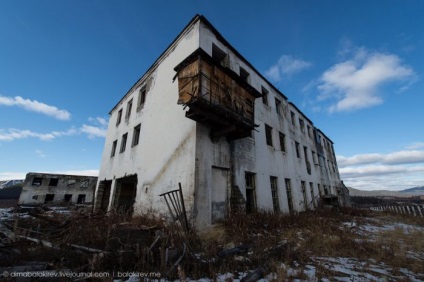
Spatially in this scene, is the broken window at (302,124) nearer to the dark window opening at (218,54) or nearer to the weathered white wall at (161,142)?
the dark window opening at (218,54)

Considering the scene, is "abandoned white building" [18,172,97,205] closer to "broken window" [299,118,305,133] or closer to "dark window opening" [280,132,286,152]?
"dark window opening" [280,132,286,152]

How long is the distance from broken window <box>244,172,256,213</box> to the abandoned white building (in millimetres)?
26979

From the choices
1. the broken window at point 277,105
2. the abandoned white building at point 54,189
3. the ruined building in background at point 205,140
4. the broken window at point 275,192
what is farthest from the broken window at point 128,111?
the abandoned white building at point 54,189

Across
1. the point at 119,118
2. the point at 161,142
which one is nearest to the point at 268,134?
the point at 161,142

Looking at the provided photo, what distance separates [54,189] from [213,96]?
35.4 m

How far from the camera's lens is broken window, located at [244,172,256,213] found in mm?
9866

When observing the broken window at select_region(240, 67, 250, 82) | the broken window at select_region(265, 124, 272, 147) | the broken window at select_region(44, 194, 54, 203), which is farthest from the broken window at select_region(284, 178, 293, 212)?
the broken window at select_region(44, 194, 54, 203)

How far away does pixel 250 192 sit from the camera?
33.5 feet

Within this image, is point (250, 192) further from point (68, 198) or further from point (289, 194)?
point (68, 198)

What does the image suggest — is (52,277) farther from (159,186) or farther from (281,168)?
(281,168)

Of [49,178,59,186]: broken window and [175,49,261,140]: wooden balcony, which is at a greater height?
[175,49,261,140]: wooden balcony

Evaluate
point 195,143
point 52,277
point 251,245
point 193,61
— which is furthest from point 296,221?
point 52,277

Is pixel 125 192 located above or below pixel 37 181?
below

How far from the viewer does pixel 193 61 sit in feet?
25.5
